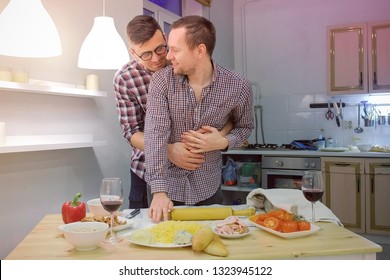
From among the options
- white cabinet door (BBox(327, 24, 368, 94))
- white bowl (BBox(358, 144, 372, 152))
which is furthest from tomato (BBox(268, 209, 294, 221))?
white cabinet door (BBox(327, 24, 368, 94))

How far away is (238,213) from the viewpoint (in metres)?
1.07

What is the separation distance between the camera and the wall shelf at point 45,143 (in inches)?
53.0

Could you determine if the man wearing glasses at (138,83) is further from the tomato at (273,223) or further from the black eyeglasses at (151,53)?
the tomato at (273,223)

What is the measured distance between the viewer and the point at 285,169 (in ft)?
9.39

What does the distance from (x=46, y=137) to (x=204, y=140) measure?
0.79 metres

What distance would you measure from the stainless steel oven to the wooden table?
1950 mm

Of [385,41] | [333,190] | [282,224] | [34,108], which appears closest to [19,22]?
[34,108]

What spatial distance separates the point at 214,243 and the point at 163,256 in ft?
0.36

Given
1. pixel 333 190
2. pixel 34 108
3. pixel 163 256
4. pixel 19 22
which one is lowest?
pixel 333 190

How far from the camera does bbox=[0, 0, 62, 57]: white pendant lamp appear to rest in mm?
1189

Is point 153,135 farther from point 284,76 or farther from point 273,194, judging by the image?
point 284,76

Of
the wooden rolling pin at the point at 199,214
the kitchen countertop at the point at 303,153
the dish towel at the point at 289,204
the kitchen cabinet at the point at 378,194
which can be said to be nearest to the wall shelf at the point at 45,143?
the wooden rolling pin at the point at 199,214

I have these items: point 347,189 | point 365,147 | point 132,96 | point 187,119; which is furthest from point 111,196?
point 365,147

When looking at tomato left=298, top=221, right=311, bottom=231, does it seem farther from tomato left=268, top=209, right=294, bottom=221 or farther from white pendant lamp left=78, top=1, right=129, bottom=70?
white pendant lamp left=78, top=1, right=129, bottom=70
